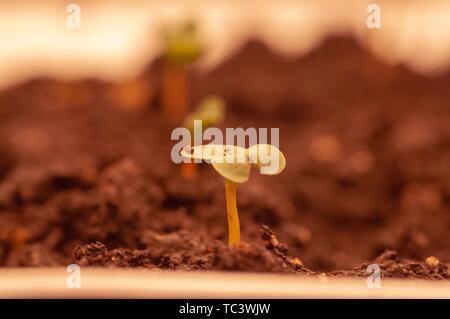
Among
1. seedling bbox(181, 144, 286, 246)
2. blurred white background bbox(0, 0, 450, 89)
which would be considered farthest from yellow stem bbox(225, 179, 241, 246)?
blurred white background bbox(0, 0, 450, 89)

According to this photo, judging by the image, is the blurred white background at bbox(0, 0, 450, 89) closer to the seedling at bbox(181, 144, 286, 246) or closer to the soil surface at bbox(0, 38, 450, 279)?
the soil surface at bbox(0, 38, 450, 279)

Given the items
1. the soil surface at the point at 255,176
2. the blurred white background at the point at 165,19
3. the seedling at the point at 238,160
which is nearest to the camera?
the seedling at the point at 238,160

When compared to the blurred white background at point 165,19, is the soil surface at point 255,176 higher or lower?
lower

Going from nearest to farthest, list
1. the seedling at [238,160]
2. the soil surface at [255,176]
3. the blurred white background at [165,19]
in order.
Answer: the seedling at [238,160] → the soil surface at [255,176] → the blurred white background at [165,19]

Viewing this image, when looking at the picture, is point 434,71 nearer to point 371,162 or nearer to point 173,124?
point 371,162

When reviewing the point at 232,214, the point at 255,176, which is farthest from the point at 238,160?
the point at 255,176

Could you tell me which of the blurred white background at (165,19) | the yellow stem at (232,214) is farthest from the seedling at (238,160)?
the blurred white background at (165,19)

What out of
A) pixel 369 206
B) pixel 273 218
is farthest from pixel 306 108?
pixel 273 218

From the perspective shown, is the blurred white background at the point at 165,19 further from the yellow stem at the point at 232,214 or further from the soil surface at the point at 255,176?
the yellow stem at the point at 232,214

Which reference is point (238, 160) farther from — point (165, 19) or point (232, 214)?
point (165, 19)
